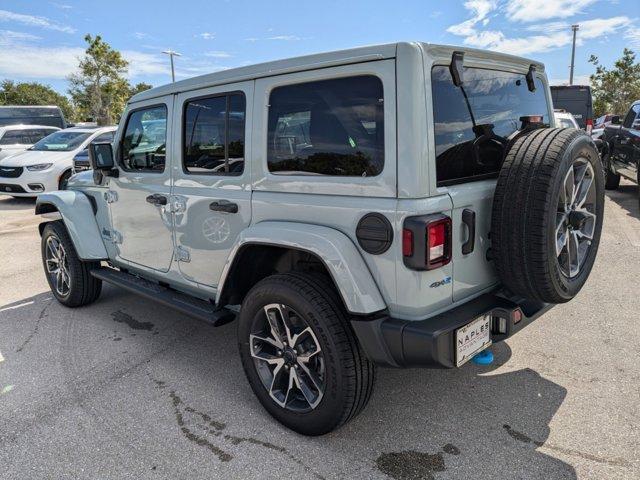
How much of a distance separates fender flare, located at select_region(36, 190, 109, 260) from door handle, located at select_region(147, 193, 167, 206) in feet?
3.59

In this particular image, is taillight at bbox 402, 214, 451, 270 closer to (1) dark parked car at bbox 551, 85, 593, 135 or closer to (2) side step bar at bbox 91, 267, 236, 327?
(2) side step bar at bbox 91, 267, 236, 327

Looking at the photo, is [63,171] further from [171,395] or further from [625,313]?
[625,313]

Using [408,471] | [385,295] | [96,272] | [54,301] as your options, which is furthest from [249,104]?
[54,301]

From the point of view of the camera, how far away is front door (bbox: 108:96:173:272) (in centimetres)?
344

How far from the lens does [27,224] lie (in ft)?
30.0

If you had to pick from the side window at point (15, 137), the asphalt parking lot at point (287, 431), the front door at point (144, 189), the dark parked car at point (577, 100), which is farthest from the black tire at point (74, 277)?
the dark parked car at point (577, 100)

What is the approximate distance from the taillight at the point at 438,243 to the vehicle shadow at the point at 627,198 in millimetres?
6890

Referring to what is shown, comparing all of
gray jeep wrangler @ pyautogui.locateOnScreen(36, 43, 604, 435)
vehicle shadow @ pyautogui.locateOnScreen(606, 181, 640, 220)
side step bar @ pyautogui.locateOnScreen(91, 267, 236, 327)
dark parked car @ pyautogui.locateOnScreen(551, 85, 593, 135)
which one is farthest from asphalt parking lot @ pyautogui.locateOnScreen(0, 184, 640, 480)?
dark parked car @ pyautogui.locateOnScreen(551, 85, 593, 135)

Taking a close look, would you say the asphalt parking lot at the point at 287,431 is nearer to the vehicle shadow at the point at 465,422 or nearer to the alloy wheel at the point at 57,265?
the vehicle shadow at the point at 465,422

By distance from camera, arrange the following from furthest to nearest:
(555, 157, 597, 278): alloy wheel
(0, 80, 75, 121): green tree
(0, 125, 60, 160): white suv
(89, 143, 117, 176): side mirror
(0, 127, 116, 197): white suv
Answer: (0, 80, 75, 121): green tree
(0, 125, 60, 160): white suv
(0, 127, 116, 197): white suv
(89, 143, 117, 176): side mirror
(555, 157, 597, 278): alloy wheel

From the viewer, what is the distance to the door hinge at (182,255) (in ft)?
10.9

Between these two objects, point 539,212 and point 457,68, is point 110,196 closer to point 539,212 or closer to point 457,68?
point 457,68

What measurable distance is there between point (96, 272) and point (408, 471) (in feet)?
10.4

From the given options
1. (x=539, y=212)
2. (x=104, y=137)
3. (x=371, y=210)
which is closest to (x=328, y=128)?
(x=371, y=210)
